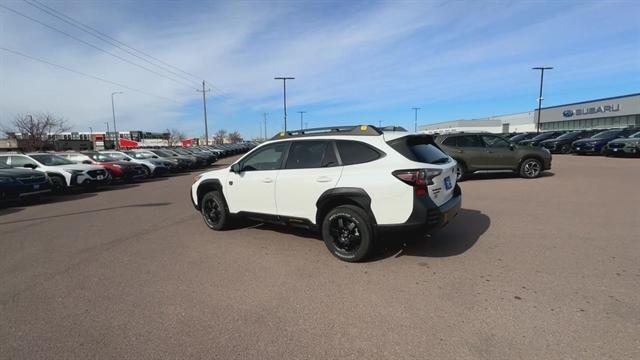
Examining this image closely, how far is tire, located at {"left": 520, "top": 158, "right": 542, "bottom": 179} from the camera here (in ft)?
40.1

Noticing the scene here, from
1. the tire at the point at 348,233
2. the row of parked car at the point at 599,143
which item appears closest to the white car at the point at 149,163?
the tire at the point at 348,233

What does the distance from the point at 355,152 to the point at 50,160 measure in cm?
1400

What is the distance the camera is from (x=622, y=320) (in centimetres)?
306

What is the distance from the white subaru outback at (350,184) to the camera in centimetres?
425

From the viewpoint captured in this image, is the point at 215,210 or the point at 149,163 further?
the point at 149,163

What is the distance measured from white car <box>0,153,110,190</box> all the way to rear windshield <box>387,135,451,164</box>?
13.0m

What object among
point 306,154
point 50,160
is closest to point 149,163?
point 50,160

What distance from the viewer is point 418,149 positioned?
15.6 feet

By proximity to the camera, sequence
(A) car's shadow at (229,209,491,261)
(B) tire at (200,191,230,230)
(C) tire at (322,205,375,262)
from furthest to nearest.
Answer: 1. (B) tire at (200,191,230,230)
2. (A) car's shadow at (229,209,491,261)
3. (C) tire at (322,205,375,262)

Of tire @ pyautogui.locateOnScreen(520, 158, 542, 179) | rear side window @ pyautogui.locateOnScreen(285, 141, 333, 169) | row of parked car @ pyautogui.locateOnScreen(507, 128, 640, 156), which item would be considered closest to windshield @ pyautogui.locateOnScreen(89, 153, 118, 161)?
rear side window @ pyautogui.locateOnScreen(285, 141, 333, 169)

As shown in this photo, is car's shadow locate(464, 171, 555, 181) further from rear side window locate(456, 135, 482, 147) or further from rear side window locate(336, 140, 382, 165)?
rear side window locate(336, 140, 382, 165)

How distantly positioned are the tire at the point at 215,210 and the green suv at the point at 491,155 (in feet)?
27.5

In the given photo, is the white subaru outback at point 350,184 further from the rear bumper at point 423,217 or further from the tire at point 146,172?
the tire at point 146,172

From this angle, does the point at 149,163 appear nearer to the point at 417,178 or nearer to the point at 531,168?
the point at 531,168
